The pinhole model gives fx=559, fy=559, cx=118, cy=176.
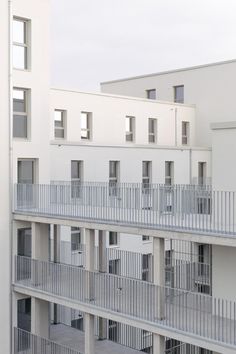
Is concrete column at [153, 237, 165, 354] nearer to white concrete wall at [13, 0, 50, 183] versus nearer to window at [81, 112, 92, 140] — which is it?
white concrete wall at [13, 0, 50, 183]

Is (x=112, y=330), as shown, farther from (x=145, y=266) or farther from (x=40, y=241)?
(x=40, y=241)

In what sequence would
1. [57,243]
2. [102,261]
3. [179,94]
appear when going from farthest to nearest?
[179,94], [57,243], [102,261]

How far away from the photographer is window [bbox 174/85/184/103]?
102 feet

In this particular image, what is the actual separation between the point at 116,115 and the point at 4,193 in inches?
368

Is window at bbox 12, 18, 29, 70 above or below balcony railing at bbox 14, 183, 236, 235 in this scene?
above

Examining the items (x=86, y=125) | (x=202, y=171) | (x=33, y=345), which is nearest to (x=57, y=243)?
(x=33, y=345)

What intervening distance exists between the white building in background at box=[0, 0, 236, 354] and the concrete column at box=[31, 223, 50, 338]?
0.13ft

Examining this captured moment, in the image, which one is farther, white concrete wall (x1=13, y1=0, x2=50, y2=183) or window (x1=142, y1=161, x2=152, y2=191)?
window (x1=142, y1=161, x2=152, y2=191)

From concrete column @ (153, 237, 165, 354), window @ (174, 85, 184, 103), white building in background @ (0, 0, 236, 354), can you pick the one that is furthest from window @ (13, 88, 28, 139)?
window @ (174, 85, 184, 103)

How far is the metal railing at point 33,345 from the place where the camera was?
16.4 metres

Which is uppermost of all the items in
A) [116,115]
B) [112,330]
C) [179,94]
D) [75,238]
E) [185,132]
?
[179,94]

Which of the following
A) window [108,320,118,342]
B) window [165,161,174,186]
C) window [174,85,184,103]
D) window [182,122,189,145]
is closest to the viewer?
window [108,320,118,342]

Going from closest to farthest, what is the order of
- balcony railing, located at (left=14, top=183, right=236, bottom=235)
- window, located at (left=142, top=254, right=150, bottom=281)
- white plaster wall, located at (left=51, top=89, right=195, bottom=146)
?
balcony railing, located at (left=14, top=183, right=236, bottom=235) < window, located at (left=142, top=254, right=150, bottom=281) < white plaster wall, located at (left=51, top=89, right=195, bottom=146)

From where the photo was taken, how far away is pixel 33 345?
17406 mm
